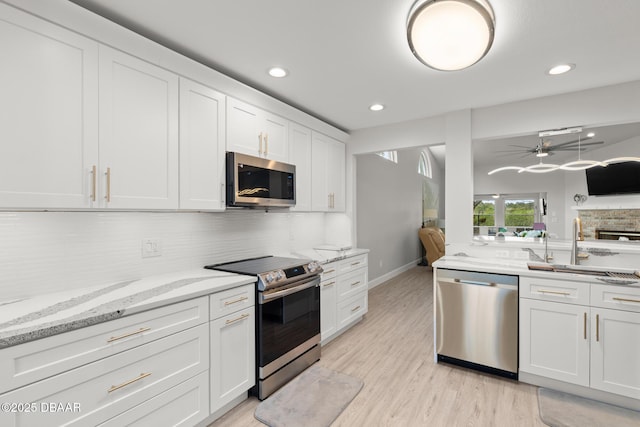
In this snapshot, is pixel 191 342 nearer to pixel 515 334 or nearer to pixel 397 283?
pixel 515 334

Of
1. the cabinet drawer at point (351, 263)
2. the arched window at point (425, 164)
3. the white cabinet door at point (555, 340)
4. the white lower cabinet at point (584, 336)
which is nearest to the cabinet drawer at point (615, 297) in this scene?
the white lower cabinet at point (584, 336)

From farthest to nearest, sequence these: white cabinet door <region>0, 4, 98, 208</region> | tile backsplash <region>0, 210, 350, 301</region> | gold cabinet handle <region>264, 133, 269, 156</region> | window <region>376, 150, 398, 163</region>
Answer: window <region>376, 150, 398, 163</region> → gold cabinet handle <region>264, 133, 269, 156</region> → tile backsplash <region>0, 210, 350, 301</region> → white cabinet door <region>0, 4, 98, 208</region>

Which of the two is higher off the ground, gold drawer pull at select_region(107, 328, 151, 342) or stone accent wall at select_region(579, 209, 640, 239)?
stone accent wall at select_region(579, 209, 640, 239)

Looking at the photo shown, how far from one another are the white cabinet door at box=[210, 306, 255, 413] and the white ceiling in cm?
185

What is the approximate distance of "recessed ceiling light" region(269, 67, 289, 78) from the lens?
2350 mm

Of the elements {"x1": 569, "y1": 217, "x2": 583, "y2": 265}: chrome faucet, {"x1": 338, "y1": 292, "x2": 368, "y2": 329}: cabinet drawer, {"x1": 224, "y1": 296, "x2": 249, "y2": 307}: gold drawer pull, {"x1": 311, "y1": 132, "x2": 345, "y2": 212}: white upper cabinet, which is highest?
{"x1": 311, "y1": 132, "x2": 345, "y2": 212}: white upper cabinet

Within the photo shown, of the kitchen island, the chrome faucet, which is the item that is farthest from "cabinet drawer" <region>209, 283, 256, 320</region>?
the chrome faucet

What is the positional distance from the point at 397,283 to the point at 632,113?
3.95 m

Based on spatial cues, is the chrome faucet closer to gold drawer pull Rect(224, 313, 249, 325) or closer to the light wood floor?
the light wood floor

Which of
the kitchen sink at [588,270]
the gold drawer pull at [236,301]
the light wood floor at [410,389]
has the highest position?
the kitchen sink at [588,270]

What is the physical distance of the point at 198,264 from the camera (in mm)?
2443

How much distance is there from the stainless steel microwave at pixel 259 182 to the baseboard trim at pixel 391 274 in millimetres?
3029

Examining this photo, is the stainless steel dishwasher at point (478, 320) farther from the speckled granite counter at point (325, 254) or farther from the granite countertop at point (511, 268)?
the speckled granite counter at point (325, 254)

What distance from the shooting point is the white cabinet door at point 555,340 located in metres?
2.14
